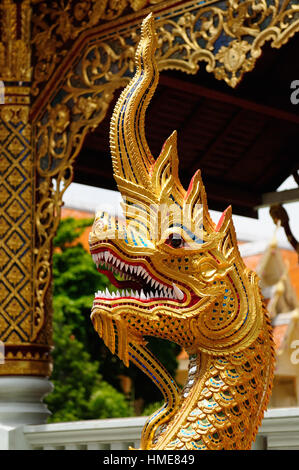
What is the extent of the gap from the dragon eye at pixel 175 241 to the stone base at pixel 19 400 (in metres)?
2.96

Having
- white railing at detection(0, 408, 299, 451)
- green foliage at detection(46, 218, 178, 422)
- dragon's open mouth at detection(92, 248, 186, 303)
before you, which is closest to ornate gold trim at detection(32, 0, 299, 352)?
white railing at detection(0, 408, 299, 451)

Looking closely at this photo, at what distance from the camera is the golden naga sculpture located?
1.84m

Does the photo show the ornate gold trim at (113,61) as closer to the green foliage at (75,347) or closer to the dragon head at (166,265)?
the dragon head at (166,265)

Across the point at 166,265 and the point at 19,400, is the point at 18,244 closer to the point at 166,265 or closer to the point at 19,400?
the point at 19,400

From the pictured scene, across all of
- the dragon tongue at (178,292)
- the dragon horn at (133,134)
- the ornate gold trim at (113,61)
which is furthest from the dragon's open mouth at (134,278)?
the ornate gold trim at (113,61)

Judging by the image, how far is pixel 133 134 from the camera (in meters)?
1.90

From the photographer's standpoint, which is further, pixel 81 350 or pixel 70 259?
pixel 70 259

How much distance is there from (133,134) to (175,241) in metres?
0.24

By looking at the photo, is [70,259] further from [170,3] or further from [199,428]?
[199,428]

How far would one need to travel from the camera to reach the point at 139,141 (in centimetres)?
192

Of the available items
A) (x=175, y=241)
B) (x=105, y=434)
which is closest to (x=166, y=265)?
(x=175, y=241)

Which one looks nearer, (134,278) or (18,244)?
(134,278)
